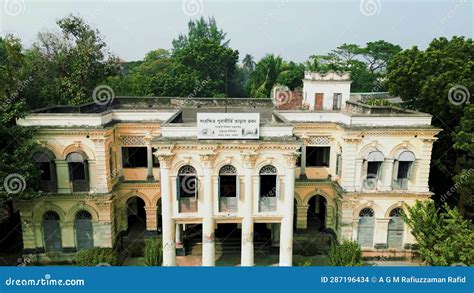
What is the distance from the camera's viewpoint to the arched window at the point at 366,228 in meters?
20.4

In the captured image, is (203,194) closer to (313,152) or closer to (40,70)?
(313,152)

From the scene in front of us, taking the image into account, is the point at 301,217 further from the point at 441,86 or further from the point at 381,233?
the point at 441,86

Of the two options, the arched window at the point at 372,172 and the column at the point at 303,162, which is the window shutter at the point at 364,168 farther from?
the column at the point at 303,162

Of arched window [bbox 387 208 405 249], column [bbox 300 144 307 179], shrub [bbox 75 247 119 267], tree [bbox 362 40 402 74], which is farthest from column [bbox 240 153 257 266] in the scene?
tree [bbox 362 40 402 74]

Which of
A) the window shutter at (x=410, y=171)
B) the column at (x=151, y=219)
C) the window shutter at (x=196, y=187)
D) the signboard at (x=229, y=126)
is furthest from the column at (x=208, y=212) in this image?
the window shutter at (x=410, y=171)

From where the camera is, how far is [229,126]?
1656 cm

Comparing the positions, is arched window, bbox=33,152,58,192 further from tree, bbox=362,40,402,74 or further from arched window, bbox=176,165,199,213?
tree, bbox=362,40,402,74

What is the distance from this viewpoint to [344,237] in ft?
66.9

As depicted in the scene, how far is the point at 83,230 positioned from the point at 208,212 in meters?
7.55

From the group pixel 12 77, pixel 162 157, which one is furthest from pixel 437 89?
pixel 12 77

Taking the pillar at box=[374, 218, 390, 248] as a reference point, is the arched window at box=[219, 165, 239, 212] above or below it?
above

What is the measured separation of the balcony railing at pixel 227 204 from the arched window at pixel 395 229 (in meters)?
9.03

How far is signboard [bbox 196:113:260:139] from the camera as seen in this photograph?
1645cm

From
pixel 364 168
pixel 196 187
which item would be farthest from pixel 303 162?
pixel 196 187
